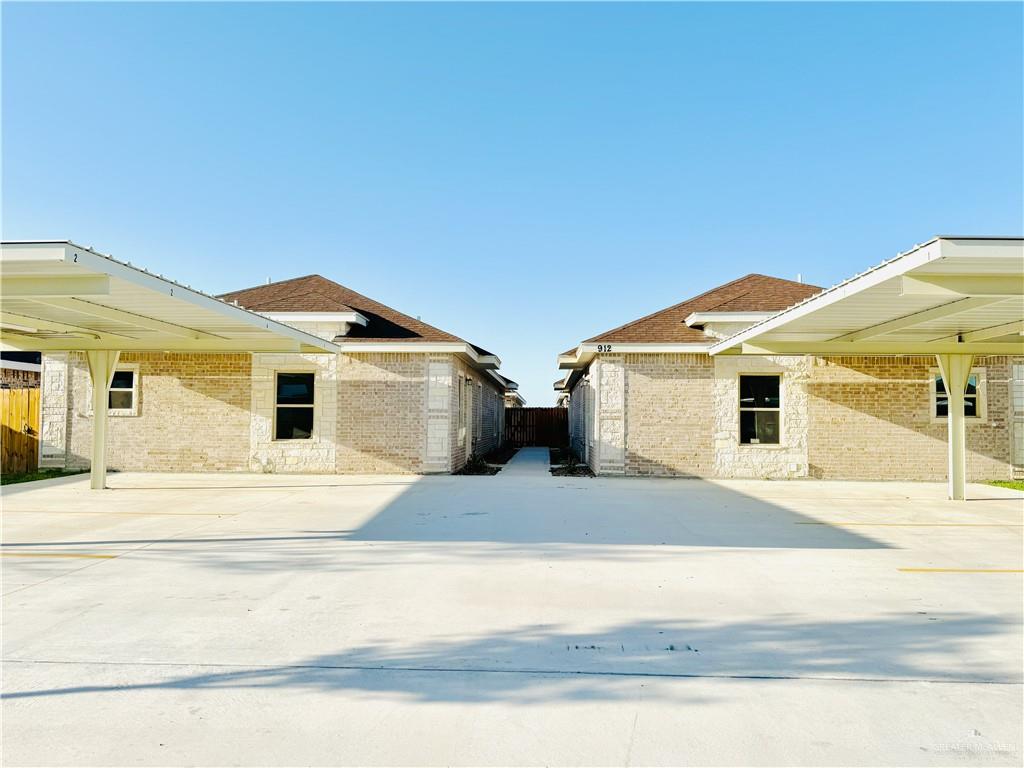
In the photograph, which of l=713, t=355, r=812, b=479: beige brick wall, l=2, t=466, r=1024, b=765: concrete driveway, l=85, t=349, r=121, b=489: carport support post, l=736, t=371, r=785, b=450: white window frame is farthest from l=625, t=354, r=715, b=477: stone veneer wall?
l=85, t=349, r=121, b=489: carport support post

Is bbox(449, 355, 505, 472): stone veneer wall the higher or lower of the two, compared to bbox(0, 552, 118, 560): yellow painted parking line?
higher

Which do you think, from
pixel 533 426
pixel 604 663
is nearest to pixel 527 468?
pixel 533 426

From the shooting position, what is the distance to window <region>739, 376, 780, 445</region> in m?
15.2

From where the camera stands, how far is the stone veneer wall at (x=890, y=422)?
14.9 metres

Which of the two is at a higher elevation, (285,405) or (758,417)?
(285,405)

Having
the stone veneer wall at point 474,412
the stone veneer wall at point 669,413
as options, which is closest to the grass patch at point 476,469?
the stone veneer wall at point 474,412

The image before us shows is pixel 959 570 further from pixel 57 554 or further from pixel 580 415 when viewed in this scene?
pixel 580 415

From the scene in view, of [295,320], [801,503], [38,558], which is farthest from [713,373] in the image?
[38,558]

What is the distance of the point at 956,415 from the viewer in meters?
11.8

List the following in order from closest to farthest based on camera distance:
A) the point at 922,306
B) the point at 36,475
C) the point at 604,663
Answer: the point at 604,663
the point at 922,306
the point at 36,475

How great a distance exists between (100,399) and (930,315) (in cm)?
1456

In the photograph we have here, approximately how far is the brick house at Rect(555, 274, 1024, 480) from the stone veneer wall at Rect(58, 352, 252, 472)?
8824mm

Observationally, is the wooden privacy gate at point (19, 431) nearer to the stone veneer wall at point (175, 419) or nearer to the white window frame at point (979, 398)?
the stone veneer wall at point (175, 419)

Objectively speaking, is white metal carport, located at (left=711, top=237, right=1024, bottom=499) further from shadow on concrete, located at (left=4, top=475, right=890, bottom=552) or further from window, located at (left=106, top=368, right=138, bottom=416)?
window, located at (left=106, top=368, right=138, bottom=416)
